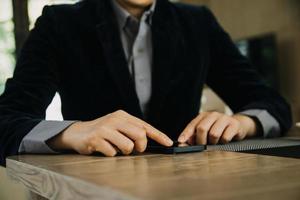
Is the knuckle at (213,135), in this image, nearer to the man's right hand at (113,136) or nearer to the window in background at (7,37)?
the man's right hand at (113,136)

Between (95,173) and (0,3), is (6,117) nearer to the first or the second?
(95,173)

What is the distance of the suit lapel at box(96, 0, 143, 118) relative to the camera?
1.08 meters

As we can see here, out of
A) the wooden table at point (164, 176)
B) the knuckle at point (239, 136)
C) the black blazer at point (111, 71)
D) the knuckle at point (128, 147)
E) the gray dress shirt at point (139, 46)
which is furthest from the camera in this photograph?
the gray dress shirt at point (139, 46)

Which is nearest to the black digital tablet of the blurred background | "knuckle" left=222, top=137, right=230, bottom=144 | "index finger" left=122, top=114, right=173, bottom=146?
"index finger" left=122, top=114, right=173, bottom=146

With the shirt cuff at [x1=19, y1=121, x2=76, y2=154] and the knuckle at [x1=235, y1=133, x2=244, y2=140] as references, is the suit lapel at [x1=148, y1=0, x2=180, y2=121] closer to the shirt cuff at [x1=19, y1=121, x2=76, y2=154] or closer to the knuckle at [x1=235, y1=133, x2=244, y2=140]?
the knuckle at [x1=235, y1=133, x2=244, y2=140]

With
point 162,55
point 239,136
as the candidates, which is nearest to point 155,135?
point 239,136

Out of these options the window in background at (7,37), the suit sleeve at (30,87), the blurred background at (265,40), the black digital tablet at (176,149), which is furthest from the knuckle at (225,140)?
the window in background at (7,37)

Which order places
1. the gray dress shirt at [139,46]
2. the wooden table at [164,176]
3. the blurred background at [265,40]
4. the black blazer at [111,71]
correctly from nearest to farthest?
the wooden table at [164,176]
the black blazer at [111,71]
the gray dress shirt at [139,46]
the blurred background at [265,40]

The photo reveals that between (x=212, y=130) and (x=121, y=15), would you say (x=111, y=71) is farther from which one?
(x=212, y=130)

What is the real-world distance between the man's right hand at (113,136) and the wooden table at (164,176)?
0.08 ft

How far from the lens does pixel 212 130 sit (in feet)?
2.65

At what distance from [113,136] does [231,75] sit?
2.29 ft

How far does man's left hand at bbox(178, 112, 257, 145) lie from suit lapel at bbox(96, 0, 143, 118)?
28cm

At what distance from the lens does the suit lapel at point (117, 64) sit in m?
1.08
